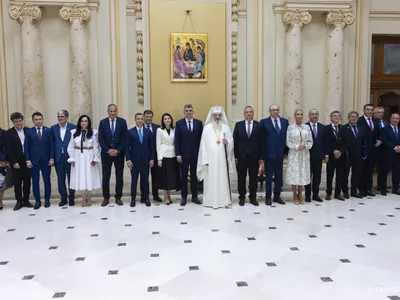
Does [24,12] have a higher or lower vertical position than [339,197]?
higher

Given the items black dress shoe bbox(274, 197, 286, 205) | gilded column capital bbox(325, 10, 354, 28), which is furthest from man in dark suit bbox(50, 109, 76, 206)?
gilded column capital bbox(325, 10, 354, 28)

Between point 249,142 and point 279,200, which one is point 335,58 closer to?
point 249,142

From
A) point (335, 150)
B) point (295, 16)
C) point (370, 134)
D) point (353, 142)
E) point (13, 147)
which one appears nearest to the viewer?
point (13, 147)

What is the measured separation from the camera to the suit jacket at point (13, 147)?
6625mm

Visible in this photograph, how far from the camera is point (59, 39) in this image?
9328mm

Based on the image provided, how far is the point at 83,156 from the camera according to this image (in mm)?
6773

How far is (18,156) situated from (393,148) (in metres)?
6.69

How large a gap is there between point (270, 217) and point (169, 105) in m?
4.70

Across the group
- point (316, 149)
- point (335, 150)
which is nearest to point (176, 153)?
point (316, 149)

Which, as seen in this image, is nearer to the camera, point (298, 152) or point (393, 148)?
point (298, 152)

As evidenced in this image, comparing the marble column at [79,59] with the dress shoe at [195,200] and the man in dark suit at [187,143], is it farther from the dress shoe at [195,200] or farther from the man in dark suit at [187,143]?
the dress shoe at [195,200]

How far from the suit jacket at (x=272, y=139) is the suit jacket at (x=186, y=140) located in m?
1.16

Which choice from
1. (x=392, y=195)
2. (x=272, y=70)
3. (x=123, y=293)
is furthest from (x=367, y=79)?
(x=123, y=293)

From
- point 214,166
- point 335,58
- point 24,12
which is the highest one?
point 24,12
